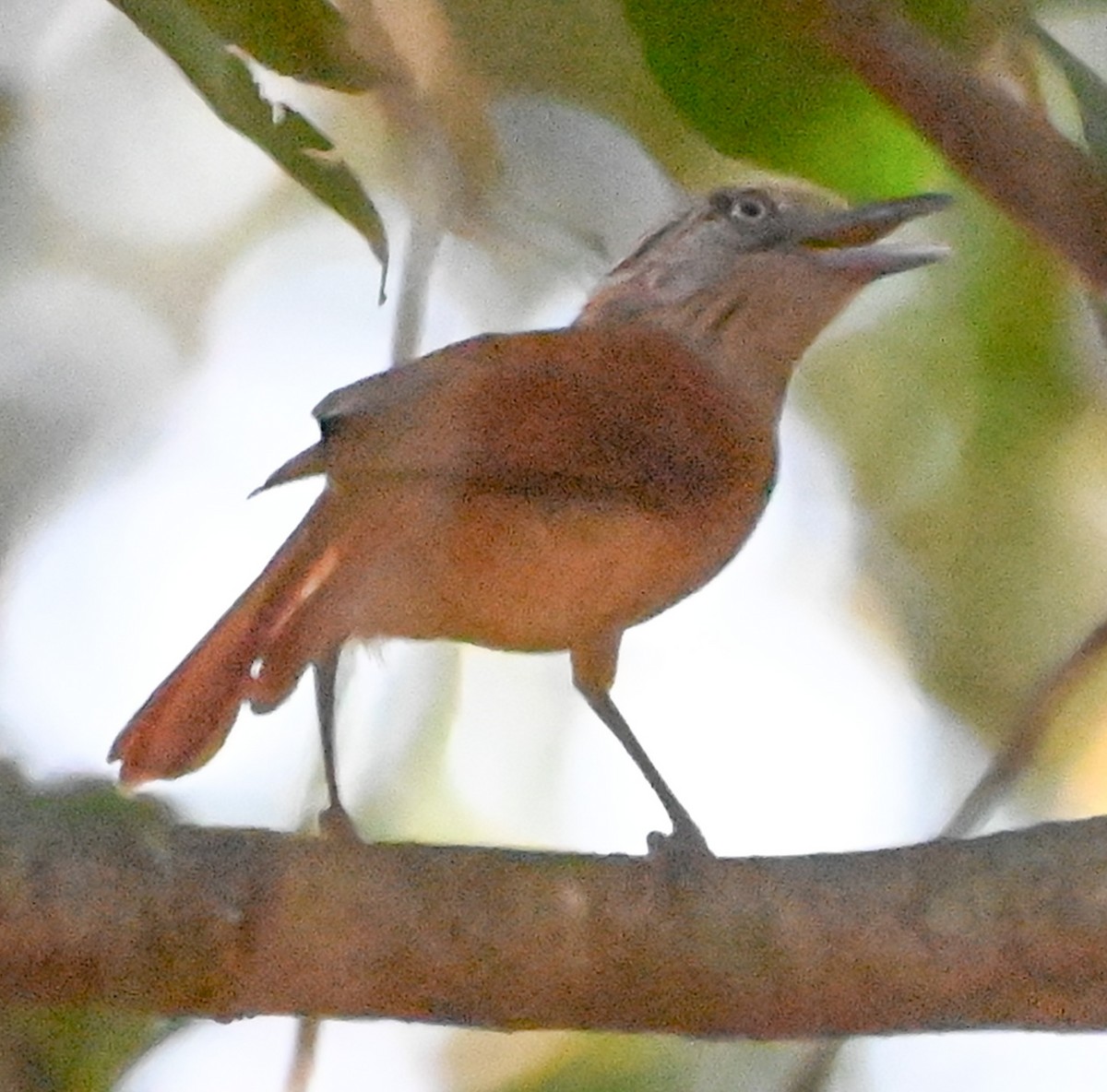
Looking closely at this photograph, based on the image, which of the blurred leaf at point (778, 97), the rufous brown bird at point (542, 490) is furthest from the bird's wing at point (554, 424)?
the blurred leaf at point (778, 97)

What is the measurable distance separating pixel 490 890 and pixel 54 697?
183mm

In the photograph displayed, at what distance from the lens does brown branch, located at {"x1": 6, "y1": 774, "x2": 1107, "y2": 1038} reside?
593 mm

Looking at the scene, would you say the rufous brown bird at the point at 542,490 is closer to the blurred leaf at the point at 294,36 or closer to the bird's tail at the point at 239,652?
the bird's tail at the point at 239,652

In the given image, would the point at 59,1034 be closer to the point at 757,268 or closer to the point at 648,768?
the point at 648,768

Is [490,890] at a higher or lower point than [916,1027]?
higher

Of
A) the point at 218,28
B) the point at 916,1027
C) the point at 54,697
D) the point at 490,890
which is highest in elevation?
the point at 218,28

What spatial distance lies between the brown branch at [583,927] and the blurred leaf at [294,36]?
29cm

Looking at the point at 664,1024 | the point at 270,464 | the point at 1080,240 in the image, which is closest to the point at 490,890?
the point at 664,1024

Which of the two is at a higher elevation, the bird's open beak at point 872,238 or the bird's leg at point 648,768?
the bird's open beak at point 872,238

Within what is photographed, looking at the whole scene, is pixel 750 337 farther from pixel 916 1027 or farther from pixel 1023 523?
pixel 916 1027

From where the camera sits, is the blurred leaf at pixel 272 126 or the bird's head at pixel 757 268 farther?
the bird's head at pixel 757 268

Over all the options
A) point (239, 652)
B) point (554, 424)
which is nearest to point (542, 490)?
point (554, 424)

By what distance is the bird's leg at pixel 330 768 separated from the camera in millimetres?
586

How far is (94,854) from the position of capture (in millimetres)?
613
